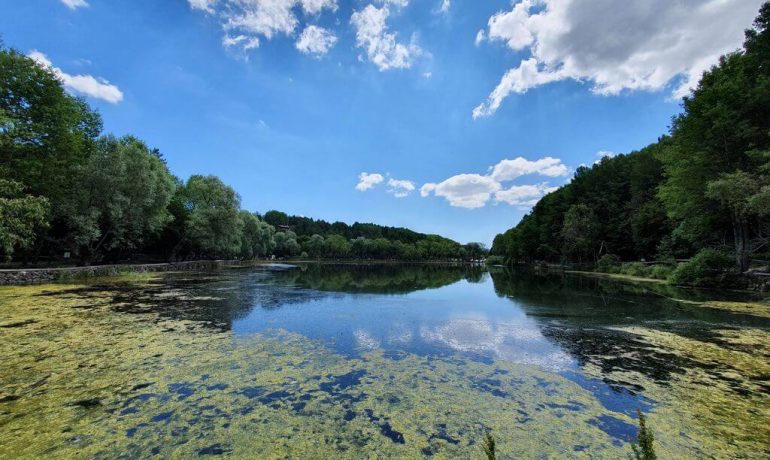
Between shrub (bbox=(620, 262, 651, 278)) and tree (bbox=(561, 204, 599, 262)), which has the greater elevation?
tree (bbox=(561, 204, 599, 262))

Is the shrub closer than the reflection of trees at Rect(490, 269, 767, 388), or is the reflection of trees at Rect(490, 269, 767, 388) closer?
the reflection of trees at Rect(490, 269, 767, 388)

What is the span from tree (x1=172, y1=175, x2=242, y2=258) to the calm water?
37153mm

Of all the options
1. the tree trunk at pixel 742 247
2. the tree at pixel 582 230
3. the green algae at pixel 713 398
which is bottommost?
the green algae at pixel 713 398

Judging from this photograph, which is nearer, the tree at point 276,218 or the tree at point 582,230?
the tree at point 582,230

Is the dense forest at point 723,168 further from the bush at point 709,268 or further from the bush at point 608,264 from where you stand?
the bush at point 608,264

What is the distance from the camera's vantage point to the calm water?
465 cm

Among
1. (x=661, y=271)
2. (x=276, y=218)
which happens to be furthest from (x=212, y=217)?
(x=276, y=218)

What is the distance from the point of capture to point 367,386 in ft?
22.1

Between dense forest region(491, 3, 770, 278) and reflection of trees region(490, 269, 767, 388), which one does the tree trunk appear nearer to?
dense forest region(491, 3, 770, 278)

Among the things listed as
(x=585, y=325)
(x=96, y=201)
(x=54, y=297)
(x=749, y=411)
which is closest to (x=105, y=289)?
(x=54, y=297)

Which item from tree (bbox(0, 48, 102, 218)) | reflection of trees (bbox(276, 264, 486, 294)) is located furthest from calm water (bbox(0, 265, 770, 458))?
tree (bbox(0, 48, 102, 218))

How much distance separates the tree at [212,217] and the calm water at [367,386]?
37153 millimetres

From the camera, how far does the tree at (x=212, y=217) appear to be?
48.1 meters

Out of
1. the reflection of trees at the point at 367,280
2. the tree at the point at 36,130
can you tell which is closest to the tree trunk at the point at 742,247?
the reflection of trees at the point at 367,280
